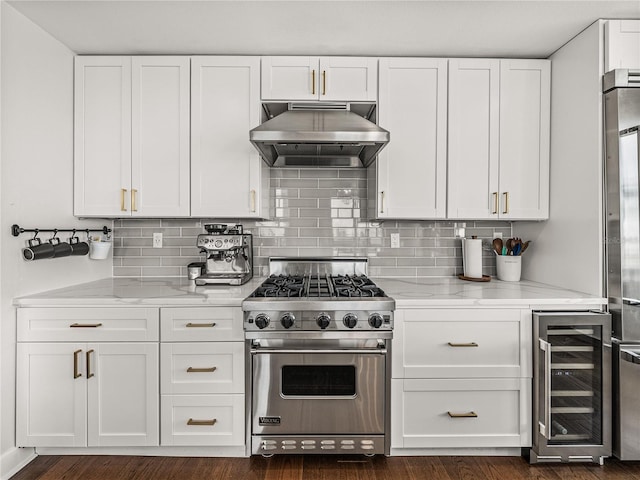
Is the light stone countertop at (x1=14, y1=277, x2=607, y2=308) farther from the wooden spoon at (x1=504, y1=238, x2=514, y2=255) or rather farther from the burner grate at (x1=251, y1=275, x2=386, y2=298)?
the wooden spoon at (x1=504, y1=238, x2=514, y2=255)

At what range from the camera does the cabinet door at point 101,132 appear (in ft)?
8.16

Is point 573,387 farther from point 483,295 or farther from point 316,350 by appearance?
point 316,350

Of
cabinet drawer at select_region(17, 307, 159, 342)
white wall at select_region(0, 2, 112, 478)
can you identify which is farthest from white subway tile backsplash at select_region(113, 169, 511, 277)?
cabinet drawer at select_region(17, 307, 159, 342)

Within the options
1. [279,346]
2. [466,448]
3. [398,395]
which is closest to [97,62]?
[279,346]

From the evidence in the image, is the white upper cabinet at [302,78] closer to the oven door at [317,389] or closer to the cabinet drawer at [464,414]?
the oven door at [317,389]

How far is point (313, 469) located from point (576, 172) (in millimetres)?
2223

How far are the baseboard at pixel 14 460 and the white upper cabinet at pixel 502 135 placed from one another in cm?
280

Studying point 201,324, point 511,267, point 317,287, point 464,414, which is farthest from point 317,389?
point 511,267

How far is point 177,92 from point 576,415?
2998mm

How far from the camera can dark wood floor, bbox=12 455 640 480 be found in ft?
6.56

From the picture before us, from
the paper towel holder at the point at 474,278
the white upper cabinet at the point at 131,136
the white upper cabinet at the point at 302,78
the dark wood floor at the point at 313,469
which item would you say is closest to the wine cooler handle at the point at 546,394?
the dark wood floor at the point at 313,469

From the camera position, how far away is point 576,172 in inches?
89.9

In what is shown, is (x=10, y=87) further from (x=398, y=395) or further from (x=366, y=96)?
(x=398, y=395)

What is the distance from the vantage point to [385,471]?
2.05 m
